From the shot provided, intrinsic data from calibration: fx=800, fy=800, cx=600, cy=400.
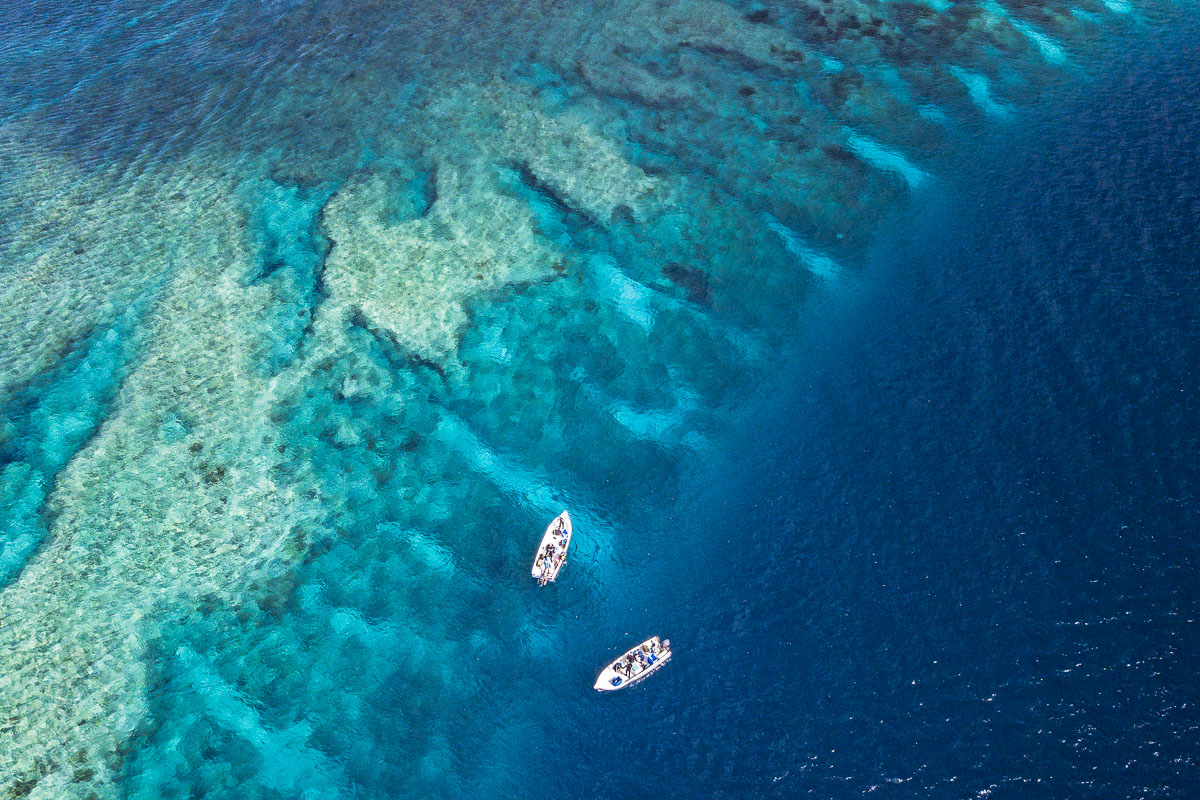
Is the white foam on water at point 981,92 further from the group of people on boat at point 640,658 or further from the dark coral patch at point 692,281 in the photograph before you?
the group of people on boat at point 640,658

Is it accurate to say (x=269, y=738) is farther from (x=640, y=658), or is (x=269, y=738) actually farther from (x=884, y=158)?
(x=884, y=158)

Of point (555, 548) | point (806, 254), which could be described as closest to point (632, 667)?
point (555, 548)

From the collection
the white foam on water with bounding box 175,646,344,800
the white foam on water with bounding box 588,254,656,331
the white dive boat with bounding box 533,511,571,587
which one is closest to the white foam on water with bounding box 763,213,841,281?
the white foam on water with bounding box 588,254,656,331

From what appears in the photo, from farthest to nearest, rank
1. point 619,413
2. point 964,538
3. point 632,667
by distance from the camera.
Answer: point 619,413 → point 964,538 → point 632,667

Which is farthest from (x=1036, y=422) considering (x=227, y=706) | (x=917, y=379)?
(x=227, y=706)

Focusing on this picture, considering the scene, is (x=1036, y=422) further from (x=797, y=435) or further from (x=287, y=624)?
(x=287, y=624)

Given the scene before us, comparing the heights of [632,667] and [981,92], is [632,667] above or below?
below
